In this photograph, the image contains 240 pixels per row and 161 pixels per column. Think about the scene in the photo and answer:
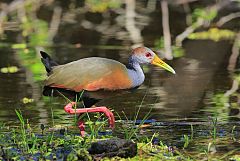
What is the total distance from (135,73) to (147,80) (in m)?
2.49

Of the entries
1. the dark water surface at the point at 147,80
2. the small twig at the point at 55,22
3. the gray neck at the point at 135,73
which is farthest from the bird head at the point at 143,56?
the small twig at the point at 55,22

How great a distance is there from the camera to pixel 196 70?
441 inches

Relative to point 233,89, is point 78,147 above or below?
above

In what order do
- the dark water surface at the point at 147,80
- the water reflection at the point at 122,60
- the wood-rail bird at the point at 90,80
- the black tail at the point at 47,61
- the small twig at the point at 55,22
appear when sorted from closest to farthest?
1. the wood-rail bird at the point at 90,80
2. the black tail at the point at 47,61
3. the dark water surface at the point at 147,80
4. the water reflection at the point at 122,60
5. the small twig at the point at 55,22

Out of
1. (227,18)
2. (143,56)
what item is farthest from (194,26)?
(143,56)

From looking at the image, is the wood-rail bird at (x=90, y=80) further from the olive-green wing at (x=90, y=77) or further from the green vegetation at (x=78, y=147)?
the green vegetation at (x=78, y=147)

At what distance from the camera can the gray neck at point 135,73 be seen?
802cm

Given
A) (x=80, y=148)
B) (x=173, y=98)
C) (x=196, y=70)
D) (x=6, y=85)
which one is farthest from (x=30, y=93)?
(x=80, y=148)

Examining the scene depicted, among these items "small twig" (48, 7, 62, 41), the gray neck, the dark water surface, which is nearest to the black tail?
the dark water surface

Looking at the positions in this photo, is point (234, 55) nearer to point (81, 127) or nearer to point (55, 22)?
point (55, 22)

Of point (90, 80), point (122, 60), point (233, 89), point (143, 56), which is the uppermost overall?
point (143, 56)

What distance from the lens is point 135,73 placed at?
8.12 meters

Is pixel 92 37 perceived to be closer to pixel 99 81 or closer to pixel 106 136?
pixel 99 81

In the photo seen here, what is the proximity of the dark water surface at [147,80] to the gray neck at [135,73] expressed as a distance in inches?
12.0
